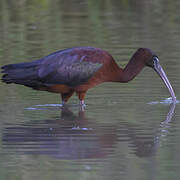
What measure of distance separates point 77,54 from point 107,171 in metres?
3.38

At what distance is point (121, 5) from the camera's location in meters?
20.5

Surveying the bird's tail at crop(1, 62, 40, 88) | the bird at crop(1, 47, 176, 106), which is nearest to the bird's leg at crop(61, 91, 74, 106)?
the bird at crop(1, 47, 176, 106)

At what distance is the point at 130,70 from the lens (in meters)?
9.84

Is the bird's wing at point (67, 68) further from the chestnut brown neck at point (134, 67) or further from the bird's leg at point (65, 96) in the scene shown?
the chestnut brown neck at point (134, 67)

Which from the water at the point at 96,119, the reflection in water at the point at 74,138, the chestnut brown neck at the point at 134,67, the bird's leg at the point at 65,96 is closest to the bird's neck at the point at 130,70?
the chestnut brown neck at the point at 134,67

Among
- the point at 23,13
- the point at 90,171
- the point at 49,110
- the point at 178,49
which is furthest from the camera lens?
the point at 23,13

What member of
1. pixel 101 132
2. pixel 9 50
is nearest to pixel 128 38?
pixel 9 50

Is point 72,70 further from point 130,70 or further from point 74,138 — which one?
point 74,138

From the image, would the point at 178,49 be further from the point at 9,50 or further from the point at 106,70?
the point at 106,70

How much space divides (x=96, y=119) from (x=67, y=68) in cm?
112

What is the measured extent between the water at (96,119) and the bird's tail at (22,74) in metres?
0.36

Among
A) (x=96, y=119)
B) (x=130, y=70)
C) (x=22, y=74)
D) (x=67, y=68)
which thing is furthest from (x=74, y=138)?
(x=130, y=70)

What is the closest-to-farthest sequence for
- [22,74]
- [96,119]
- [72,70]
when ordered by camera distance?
[96,119]
[22,74]
[72,70]

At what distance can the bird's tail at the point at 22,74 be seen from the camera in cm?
938
